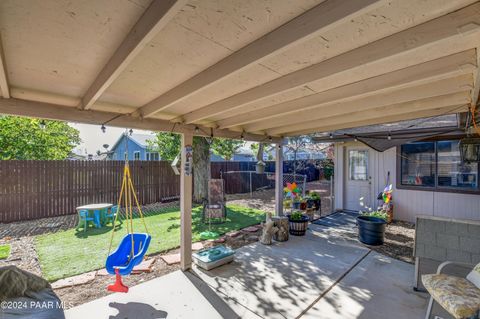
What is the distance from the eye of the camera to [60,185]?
7137 millimetres

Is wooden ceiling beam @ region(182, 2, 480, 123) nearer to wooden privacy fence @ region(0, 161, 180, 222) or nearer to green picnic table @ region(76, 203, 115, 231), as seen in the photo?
green picnic table @ region(76, 203, 115, 231)

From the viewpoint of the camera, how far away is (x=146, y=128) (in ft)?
11.3

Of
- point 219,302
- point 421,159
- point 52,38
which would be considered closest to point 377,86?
point 52,38

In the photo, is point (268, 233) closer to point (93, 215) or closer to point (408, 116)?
point (408, 116)

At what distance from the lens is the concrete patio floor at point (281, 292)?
260 cm

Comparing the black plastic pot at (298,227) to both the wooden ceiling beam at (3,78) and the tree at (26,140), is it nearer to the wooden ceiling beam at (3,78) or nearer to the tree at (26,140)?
the wooden ceiling beam at (3,78)

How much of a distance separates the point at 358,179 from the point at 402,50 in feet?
20.8

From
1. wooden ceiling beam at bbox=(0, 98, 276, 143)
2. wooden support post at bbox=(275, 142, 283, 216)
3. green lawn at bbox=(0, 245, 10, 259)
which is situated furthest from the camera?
wooden support post at bbox=(275, 142, 283, 216)

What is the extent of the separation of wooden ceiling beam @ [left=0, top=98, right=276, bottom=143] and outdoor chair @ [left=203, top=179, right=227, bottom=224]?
2773mm

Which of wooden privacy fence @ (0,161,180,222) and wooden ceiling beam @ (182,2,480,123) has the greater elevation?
wooden ceiling beam @ (182,2,480,123)

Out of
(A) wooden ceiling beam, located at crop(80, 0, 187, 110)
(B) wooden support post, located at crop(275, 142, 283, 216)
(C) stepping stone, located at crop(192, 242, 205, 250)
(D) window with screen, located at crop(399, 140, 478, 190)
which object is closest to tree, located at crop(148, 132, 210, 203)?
(B) wooden support post, located at crop(275, 142, 283, 216)

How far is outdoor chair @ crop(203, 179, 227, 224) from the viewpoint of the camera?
6261 millimetres

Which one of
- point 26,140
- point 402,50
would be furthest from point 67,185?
point 402,50

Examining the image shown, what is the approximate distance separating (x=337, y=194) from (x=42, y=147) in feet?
36.8
